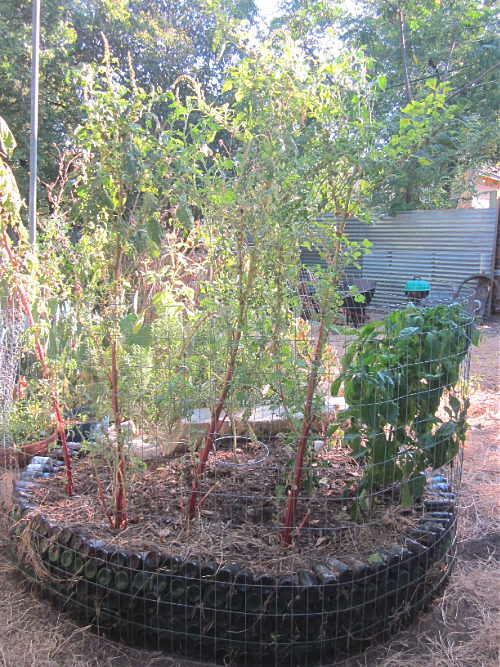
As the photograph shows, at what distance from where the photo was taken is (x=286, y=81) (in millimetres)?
2107

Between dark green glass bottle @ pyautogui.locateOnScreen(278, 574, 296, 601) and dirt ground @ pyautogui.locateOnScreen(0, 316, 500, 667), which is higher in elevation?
dark green glass bottle @ pyautogui.locateOnScreen(278, 574, 296, 601)

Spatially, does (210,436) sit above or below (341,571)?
above

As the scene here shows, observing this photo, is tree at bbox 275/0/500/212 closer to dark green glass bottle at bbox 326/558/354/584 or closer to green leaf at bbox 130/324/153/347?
A: green leaf at bbox 130/324/153/347

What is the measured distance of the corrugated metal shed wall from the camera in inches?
376

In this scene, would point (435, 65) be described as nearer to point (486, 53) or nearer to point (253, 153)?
point (486, 53)

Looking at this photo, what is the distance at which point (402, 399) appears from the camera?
2285 mm

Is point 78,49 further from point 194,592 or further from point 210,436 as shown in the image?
point 194,592

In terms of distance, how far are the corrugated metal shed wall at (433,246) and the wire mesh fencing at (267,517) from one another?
6.76 metres

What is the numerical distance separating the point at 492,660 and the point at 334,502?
33.5 inches

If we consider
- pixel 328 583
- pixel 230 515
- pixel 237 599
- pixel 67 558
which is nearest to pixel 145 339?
pixel 230 515

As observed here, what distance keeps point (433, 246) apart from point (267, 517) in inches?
352

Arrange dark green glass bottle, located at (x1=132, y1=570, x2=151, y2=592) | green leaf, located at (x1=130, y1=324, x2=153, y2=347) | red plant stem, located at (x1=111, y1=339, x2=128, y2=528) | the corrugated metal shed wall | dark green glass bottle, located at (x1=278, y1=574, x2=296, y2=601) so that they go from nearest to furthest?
dark green glass bottle, located at (x1=278, y1=574, x2=296, y2=601) → dark green glass bottle, located at (x1=132, y1=570, x2=151, y2=592) → red plant stem, located at (x1=111, y1=339, x2=128, y2=528) → green leaf, located at (x1=130, y1=324, x2=153, y2=347) → the corrugated metal shed wall

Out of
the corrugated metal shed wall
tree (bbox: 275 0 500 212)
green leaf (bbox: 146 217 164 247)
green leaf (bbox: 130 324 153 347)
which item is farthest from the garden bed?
tree (bbox: 275 0 500 212)

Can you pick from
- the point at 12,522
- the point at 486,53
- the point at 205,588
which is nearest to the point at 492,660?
the point at 205,588
